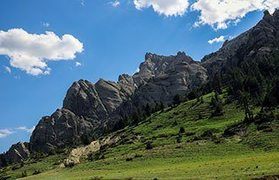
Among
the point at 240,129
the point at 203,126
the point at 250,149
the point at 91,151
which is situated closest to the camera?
the point at 250,149

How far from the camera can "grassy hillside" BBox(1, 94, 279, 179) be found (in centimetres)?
6769

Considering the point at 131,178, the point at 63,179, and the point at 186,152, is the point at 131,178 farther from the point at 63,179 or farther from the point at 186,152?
the point at 186,152

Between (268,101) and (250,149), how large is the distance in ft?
220

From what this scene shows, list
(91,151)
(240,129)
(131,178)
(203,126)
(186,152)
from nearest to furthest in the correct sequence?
(131,178) < (186,152) < (240,129) < (203,126) < (91,151)

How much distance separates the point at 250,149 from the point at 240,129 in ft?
100

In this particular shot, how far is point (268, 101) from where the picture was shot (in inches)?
6294

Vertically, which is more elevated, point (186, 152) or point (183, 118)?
point (183, 118)

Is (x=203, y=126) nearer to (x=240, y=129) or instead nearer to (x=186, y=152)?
(x=240, y=129)

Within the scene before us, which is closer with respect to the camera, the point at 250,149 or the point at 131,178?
the point at 131,178

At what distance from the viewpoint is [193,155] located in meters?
106

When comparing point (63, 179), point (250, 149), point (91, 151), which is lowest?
point (250, 149)

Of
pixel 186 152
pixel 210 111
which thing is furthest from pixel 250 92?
pixel 186 152

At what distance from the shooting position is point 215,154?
329ft

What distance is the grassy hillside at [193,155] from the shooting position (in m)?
67.7
